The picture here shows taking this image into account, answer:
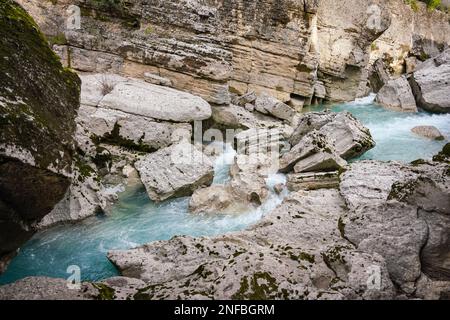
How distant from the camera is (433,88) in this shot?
60.5ft

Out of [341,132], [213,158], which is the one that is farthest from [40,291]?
[341,132]

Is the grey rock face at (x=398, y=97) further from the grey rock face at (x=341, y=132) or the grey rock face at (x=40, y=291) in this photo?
the grey rock face at (x=40, y=291)

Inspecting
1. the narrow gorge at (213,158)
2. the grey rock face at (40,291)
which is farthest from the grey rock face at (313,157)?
the grey rock face at (40,291)

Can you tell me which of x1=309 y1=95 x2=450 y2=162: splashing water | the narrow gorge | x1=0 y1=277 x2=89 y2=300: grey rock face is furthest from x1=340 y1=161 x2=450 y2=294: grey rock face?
x1=309 y1=95 x2=450 y2=162: splashing water

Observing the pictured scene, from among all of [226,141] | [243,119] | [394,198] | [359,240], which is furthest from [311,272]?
[243,119]

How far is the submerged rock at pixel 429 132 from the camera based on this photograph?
14524mm

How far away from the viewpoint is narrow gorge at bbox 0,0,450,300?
5230 mm

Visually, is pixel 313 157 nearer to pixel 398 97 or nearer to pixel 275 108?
pixel 275 108

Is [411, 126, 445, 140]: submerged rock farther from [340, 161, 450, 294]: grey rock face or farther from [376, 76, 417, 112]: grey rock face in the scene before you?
[340, 161, 450, 294]: grey rock face

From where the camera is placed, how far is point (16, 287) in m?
4.61

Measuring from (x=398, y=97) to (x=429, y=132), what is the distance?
4931 millimetres

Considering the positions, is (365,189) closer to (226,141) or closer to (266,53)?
(226,141)

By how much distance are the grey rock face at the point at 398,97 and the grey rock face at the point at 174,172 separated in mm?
13762

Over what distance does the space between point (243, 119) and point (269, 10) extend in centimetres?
→ 617
